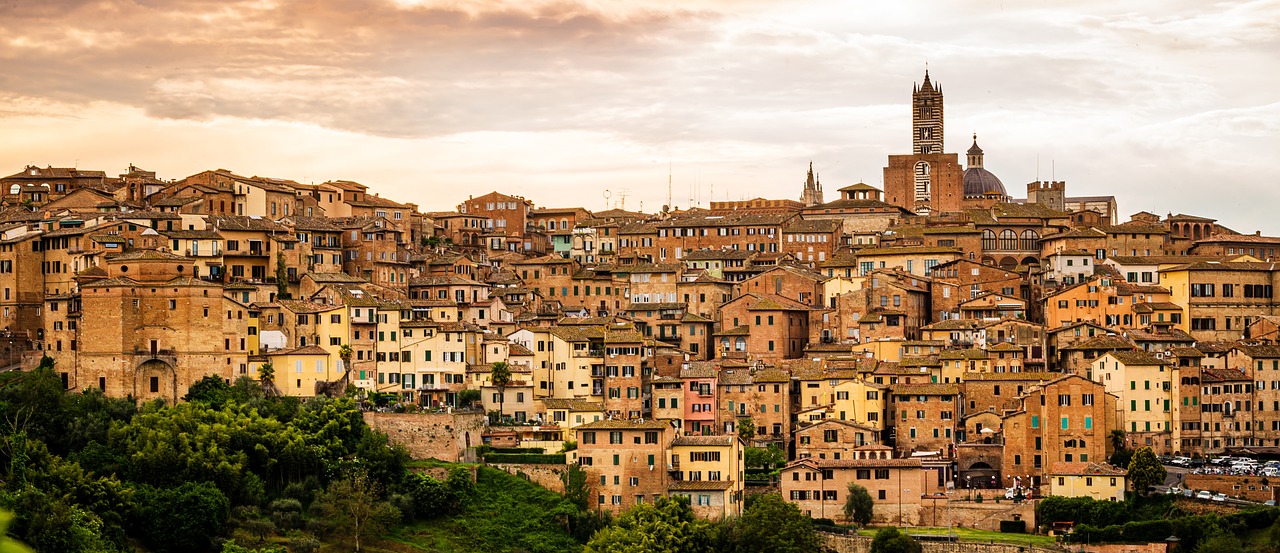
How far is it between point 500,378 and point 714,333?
10709mm

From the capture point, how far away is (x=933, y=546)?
4769 cm

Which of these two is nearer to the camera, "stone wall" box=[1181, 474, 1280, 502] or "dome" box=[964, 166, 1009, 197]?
"stone wall" box=[1181, 474, 1280, 502]

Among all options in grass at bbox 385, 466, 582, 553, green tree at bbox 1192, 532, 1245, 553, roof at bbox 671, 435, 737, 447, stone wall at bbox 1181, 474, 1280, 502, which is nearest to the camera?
green tree at bbox 1192, 532, 1245, 553

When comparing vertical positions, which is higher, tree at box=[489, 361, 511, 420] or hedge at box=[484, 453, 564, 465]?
tree at box=[489, 361, 511, 420]

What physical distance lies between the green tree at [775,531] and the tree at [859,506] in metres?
3.03

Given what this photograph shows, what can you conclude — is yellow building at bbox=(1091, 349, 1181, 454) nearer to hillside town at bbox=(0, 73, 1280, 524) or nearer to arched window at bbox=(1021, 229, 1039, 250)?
hillside town at bbox=(0, 73, 1280, 524)

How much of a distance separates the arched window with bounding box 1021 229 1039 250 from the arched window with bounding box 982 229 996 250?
130cm

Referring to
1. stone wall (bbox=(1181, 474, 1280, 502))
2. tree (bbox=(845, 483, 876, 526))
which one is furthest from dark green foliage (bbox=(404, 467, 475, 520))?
stone wall (bbox=(1181, 474, 1280, 502))

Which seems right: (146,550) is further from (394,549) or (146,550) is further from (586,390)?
(586,390)

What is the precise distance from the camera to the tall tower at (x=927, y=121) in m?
90.8

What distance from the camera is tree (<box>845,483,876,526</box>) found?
50062 mm

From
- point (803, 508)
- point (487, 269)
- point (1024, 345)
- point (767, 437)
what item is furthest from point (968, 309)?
point (487, 269)

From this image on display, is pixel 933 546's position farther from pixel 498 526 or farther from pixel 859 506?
pixel 498 526

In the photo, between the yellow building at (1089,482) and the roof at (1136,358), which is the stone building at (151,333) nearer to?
the yellow building at (1089,482)
